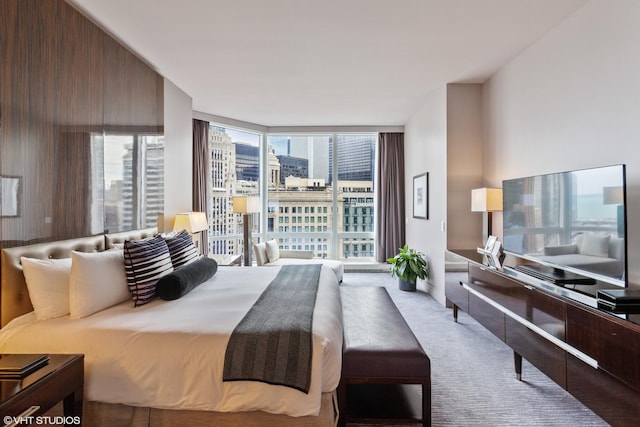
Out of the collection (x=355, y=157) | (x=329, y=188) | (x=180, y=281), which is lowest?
(x=180, y=281)

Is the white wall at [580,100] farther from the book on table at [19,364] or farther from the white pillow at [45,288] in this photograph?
the white pillow at [45,288]

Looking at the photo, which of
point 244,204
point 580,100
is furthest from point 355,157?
point 580,100

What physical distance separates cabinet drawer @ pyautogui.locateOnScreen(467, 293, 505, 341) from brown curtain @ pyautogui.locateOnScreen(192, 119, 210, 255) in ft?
12.0

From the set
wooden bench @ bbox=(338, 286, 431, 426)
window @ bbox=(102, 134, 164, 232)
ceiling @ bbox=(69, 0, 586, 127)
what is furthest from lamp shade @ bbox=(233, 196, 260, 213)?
wooden bench @ bbox=(338, 286, 431, 426)

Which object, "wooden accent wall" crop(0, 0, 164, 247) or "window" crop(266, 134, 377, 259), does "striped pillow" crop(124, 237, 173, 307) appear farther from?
"window" crop(266, 134, 377, 259)

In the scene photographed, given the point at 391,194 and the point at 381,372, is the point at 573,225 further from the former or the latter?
the point at 391,194

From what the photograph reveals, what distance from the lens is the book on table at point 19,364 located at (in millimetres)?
1276

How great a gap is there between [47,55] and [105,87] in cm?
56

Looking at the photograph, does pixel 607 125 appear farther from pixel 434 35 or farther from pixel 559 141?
pixel 434 35

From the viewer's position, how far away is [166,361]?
1.56 m

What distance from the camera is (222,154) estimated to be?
541 cm

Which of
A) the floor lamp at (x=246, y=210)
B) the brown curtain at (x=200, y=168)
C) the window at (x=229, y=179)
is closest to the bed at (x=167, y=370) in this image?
the floor lamp at (x=246, y=210)

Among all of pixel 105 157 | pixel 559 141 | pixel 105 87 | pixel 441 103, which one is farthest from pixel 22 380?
pixel 441 103

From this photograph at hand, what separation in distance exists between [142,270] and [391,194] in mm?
4602
